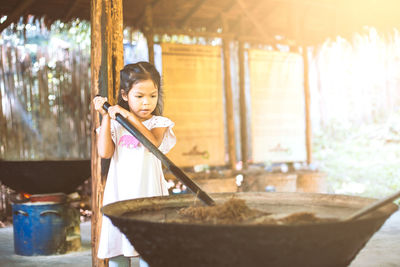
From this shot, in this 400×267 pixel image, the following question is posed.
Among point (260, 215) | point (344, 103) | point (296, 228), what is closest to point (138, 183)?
point (260, 215)

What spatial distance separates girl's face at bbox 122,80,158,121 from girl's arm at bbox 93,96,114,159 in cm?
17

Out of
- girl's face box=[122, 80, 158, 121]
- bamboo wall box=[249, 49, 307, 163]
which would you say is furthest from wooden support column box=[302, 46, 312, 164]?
girl's face box=[122, 80, 158, 121]

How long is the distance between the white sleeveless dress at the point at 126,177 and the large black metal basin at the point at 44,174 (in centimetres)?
216

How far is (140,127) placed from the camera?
2645mm

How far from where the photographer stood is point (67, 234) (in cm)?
511

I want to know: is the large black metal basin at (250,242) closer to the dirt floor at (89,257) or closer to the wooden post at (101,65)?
the wooden post at (101,65)

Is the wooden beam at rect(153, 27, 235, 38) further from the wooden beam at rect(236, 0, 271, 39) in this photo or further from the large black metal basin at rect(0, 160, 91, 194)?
the large black metal basin at rect(0, 160, 91, 194)

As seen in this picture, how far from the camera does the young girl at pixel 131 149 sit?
270 cm

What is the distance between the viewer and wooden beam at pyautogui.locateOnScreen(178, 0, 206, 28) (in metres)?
6.20

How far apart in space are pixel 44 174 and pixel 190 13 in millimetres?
3013

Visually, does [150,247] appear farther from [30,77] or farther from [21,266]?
[30,77]

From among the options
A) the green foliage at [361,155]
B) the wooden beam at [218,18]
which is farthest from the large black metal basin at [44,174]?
the green foliage at [361,155]

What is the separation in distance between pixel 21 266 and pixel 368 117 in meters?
8.99

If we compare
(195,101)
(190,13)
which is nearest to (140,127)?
(195,101)
